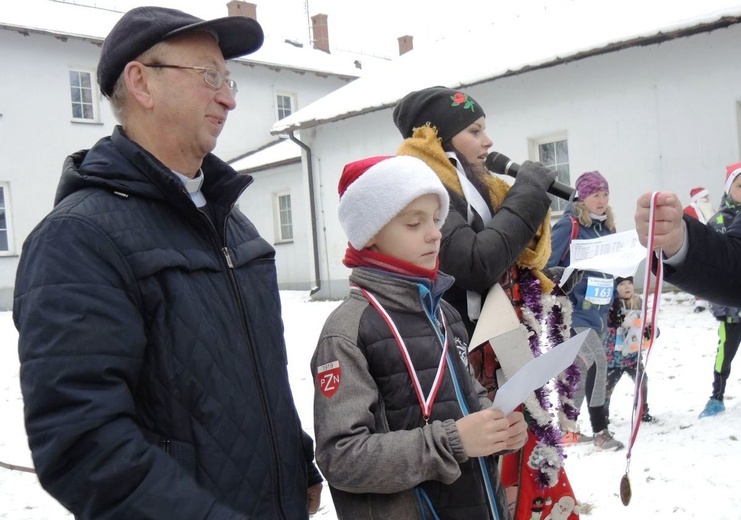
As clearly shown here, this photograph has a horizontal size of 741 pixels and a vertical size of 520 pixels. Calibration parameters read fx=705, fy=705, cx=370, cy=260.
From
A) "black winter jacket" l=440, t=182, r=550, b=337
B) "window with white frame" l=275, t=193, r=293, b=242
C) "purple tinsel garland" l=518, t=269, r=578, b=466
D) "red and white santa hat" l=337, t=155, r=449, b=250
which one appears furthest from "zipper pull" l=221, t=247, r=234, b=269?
"window with white frame" l=275, t=193, r=293, b=242

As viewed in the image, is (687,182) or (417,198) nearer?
(417,198)

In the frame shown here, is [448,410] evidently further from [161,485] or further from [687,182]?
[687,182]

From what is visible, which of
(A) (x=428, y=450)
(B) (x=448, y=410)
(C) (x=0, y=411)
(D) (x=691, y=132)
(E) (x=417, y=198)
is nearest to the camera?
(A) (x=428, y=450)

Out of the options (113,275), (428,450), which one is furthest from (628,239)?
(113,275)

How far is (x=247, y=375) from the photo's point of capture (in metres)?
1.64

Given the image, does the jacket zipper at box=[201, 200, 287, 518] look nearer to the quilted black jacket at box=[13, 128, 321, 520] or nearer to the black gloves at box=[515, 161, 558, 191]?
the quilted black jacket at box=[13, 128, 321, 520]

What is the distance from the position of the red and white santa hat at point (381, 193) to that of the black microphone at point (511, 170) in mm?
749

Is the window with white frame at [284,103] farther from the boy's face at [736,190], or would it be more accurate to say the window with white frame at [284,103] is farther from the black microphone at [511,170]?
the black microphone at [511,170]

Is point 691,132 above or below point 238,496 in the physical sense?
above

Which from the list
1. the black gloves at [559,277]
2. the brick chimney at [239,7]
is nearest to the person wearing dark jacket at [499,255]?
the black gloves at [559,277]

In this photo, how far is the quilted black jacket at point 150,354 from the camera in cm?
129

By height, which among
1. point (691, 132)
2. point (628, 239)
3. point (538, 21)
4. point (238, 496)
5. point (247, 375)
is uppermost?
point (538, 21)

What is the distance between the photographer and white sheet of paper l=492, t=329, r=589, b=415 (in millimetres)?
1747

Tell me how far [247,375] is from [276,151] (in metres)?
18.6
